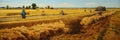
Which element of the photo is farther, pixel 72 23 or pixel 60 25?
pixel 72 23

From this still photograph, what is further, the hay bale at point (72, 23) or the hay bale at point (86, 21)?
the hay bale at point (86, 21)

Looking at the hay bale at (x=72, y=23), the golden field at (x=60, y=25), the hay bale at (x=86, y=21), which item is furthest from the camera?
the hay bale at (x=86, y=21)

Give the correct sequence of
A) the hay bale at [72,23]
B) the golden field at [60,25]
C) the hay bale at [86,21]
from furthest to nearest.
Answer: the hay bale at [86,21], the hay bale at [72,23], the golden field at [60,25]

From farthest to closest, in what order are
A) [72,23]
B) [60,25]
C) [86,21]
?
[86,21], [72,23], [60,25]

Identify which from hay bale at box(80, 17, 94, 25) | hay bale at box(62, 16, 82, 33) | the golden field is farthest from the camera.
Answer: hay bale at box(80, 17, 94, 25)

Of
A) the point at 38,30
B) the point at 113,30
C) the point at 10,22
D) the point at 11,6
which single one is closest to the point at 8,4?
the point at 11,6

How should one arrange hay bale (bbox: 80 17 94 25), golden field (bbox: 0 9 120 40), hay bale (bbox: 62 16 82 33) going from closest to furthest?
golden field (bbox: 0 9 120 40), hay bale (bbox: 62 16 82 33), hay bale (bbox: 80 17 94 25)

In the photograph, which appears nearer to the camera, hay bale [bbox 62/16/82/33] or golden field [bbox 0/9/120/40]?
golden field [bbox 0/9/120/40]

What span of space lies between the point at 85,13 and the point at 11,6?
1.28m

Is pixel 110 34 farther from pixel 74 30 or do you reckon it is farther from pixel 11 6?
pixel 11 6

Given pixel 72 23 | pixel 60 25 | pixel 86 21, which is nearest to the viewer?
pixel 60 25

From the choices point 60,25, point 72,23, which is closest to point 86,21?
point 72,23

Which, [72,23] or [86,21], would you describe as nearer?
[72,23]

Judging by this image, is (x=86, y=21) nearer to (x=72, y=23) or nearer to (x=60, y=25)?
(x=72, y=23)
